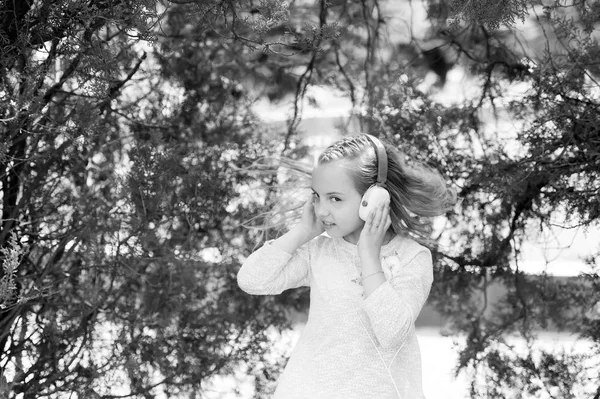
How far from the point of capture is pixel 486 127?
3.36m

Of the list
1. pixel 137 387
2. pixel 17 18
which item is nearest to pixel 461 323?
pixel 137 387

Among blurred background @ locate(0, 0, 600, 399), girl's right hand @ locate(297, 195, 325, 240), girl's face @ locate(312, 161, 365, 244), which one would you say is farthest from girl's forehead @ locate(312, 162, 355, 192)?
blurred background @ locate(0, 0, 600, 399)

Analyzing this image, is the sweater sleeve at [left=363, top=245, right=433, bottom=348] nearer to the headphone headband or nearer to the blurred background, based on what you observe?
the headphone headband

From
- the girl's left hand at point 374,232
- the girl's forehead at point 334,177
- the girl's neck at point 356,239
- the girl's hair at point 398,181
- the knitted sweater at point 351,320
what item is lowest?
the knitted sweater at point 351,320

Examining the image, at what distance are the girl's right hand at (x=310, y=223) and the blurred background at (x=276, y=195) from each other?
0.30m

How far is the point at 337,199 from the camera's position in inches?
93.7

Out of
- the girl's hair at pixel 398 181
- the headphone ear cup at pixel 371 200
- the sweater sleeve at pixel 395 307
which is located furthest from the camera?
the girl's hair at pixel 398 181

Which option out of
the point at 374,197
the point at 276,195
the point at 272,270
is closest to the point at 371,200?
the point at 374,197

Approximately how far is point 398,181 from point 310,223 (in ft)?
0.94

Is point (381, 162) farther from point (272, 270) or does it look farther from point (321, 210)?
point (272, 270)

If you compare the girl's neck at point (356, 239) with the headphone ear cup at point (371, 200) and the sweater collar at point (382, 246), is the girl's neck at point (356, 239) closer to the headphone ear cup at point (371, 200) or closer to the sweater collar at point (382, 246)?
the sweater collar at point (382, 246)

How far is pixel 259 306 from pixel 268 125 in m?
0.73

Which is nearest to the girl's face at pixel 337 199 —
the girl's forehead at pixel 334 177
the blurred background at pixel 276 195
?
the girl's forehead at pixel 334 177

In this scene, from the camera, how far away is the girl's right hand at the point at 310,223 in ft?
8.09
